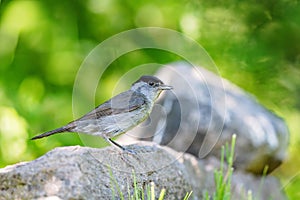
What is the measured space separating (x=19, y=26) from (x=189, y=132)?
1851 millimetres

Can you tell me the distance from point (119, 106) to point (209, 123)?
4.65 ft

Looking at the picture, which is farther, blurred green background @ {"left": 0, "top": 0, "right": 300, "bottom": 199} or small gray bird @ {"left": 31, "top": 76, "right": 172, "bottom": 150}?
blurred green background @ {"left": 0, "top": 0, "right": 300, "bottom": 199}

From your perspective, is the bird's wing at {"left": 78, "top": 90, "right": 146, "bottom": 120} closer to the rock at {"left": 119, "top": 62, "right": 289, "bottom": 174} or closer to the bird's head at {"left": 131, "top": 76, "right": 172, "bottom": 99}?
the bird's head at {"left": 131, "top": 76, "right": 172, "bottom": 99}

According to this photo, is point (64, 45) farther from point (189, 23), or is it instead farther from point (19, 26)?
point (189, 23)

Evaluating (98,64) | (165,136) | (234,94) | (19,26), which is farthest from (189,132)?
(19,26)

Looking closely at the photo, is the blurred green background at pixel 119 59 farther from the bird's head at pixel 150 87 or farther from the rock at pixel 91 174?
the rock at pixel 91 174

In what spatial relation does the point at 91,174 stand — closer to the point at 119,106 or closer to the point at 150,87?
the point at 119,106

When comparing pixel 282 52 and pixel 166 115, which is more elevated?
pixel 282 52

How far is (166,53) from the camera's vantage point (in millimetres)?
7277

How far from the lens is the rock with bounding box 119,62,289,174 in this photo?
622 centimetres

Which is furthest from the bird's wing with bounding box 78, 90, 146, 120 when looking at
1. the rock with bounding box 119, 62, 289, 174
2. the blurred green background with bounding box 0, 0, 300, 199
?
the blurred green background with bounding box 0, 0, 300, 199

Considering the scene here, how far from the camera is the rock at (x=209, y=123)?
6223 millimetres

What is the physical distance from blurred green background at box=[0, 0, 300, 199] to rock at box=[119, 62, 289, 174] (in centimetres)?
24

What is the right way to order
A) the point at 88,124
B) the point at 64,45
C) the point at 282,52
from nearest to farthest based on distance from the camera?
the point at 88,124 → the point at 282,52 → the point at 64,45
